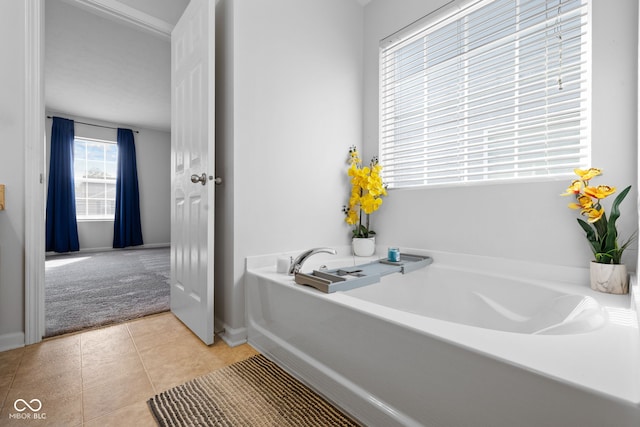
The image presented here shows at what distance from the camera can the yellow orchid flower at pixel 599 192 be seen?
44.3 inches

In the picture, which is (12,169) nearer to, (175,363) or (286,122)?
(175,363)

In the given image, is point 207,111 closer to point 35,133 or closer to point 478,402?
point 35,133

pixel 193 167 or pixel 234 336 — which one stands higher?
pixel 193 167

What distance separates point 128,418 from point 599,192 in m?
2.03

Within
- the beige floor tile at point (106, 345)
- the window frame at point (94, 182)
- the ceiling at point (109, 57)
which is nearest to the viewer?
the beige floor tile at point (106, 345)

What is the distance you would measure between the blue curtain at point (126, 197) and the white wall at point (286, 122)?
508 cm

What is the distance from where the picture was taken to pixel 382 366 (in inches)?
35.5

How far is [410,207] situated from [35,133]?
7.56 feet

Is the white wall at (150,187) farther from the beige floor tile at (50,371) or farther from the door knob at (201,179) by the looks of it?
the door knob at (201,179)

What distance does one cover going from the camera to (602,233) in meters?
1.19

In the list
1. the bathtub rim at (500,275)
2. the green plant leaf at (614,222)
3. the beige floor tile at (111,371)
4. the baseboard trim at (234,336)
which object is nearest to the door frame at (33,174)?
the beige floor tile at (111,371)

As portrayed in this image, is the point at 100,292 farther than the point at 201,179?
Yes

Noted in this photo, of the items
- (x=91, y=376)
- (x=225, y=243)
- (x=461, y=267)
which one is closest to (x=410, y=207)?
(x=461, y=267)

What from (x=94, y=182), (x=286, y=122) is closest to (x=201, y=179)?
(x=286, y=122)
